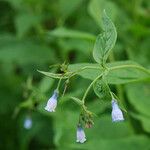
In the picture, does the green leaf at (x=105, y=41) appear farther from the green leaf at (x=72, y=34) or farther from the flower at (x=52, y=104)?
the green leaf at (x=72, y=34)

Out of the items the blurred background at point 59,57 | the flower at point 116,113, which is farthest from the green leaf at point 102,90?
the blurred background at point 59,57

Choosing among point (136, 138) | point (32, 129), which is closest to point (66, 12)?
point (32, 129)

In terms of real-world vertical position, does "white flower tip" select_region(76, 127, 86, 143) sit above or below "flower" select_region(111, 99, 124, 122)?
below

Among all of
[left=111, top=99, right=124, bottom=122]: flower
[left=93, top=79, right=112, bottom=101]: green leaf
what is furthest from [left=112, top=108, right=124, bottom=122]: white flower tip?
[left=93, top=79, right=112, bottom=101]: green leaf

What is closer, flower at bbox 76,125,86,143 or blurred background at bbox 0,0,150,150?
flower at bbox 76,125,86,143

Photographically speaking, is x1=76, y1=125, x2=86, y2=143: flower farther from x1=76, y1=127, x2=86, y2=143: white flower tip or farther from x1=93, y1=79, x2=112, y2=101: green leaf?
x1=93, y1=79, x2=112, y2=101: green leaf

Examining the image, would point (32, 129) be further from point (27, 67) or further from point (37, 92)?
point (37, 92)

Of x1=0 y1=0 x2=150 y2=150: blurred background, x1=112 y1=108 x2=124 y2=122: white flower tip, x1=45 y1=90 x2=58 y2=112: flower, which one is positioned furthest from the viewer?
x1=0 y1=0 x2=150 y2=150: blurred background
